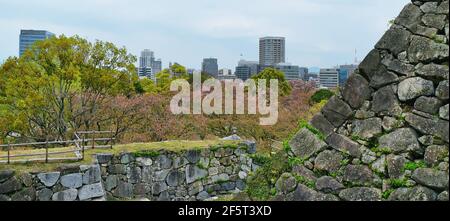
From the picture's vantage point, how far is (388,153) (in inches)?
146

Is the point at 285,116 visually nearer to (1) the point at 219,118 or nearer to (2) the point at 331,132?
(1) the point at 219,118

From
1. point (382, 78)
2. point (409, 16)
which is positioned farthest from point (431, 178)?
point (409, 16)

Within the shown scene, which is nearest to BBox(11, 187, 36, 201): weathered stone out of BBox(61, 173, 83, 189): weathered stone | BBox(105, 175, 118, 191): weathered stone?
BBox(61, 173, 83, 189): weathered stone

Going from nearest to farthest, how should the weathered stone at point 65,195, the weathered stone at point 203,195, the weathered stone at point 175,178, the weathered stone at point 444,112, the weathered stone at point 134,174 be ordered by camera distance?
the weathered stone at point 444,112 → the weathered stone at point 65,195 → the weathered stone at point 134,174 → the weathered stone at point 175,178 → the weathered stone at point 203,195

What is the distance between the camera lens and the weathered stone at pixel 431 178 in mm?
3350

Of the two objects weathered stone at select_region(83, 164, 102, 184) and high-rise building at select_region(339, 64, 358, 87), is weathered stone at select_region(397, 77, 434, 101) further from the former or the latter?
weathered stone at select_region(83, 164, 102, 184)

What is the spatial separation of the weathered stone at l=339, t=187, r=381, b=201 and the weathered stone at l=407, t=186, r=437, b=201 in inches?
10.3

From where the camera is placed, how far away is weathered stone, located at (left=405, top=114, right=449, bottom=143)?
3426mm

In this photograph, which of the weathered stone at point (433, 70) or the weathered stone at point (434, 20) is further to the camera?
the weathered stone at point (434, 20)

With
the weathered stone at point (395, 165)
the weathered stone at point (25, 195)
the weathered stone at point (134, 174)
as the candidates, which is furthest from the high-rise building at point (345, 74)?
the weathered stone at point (25, 195)

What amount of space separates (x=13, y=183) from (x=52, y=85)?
7472 mm

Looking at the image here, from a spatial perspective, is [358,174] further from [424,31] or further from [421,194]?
[424,31]

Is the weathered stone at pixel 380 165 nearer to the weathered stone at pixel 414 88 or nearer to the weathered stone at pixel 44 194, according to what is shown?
the weathered stone at pixel 414 88

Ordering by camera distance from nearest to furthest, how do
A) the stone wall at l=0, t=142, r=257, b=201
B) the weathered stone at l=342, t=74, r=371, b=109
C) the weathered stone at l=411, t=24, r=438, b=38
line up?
1. the weathered stone at l=411, t=24, r=438, b=38
2. the weathered stone at l=342, t=74, r=371, b=109
3. the stone wall at l=0, t=142, r=257, b=201
